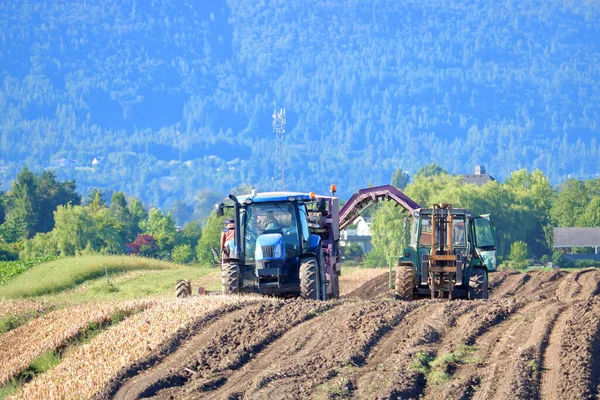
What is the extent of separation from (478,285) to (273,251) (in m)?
5.21

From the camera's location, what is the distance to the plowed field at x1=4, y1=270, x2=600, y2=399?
11.5m

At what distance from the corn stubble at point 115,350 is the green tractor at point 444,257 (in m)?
5.24

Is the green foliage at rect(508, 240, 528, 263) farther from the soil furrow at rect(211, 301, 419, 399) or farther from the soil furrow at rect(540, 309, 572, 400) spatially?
the soil furrow at rect(540, 309, 572, 400)

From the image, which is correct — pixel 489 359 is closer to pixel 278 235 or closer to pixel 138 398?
pixel 138 398

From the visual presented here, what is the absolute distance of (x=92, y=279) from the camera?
1585 inches

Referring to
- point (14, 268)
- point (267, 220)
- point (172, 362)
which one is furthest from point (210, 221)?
point (172, 362)

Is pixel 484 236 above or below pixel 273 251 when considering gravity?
above

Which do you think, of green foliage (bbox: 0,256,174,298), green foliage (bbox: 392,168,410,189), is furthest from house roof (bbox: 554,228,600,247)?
green foliage (bbox: 392,168,410,189)

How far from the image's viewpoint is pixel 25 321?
21141 millimetres

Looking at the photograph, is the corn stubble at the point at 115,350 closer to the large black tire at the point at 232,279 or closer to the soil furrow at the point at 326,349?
the large black tire at the point at 232,279

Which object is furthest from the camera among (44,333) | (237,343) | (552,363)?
(44,333)

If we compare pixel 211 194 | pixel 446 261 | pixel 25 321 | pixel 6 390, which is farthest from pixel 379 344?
pixel 211 194

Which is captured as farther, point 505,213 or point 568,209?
point 568,209

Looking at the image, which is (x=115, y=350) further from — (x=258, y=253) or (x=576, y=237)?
(x=576, y=237)
